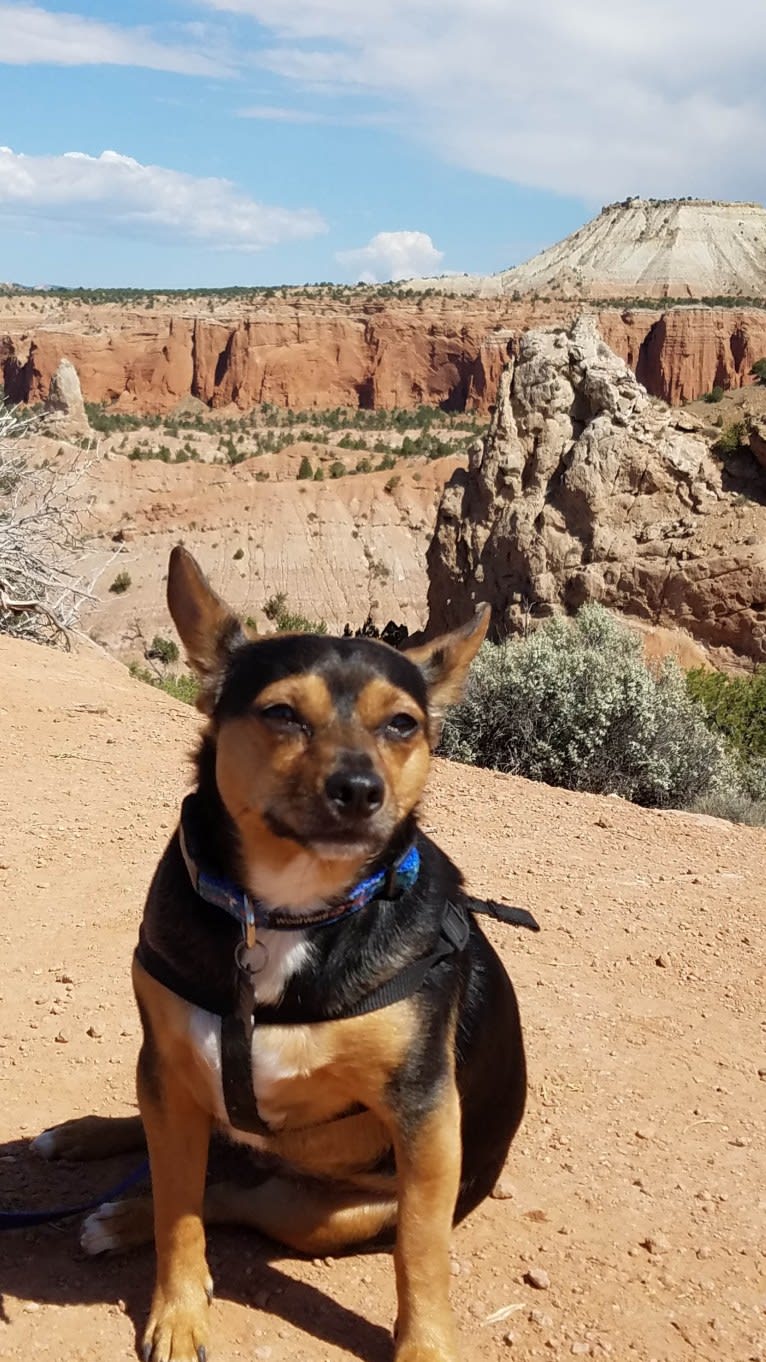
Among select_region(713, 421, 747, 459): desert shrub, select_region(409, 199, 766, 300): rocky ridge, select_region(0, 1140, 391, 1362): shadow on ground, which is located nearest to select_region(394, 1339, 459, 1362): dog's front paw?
select_region(0, 1140, 391, 1362): shadow on ground

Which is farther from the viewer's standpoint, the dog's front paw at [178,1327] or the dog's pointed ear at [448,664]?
the dog's pointed ear at [448,664]

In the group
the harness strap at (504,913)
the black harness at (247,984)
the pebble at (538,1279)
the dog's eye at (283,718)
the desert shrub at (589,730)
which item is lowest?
the desert shrub at (589,730)

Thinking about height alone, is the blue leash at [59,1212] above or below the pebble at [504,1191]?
above

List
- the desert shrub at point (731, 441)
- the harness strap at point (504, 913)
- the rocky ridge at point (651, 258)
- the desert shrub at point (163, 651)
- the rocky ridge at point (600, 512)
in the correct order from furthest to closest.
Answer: the rocky ridge at point (651, 258)
the desert shrub at point (163, 651)
the desert shrub at point (731, 441)
the rocky ridge at point (600, 512)
the harness strap at point (504, 913)

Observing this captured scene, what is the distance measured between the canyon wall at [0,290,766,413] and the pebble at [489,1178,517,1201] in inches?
3599

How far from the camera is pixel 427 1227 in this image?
3.10 m

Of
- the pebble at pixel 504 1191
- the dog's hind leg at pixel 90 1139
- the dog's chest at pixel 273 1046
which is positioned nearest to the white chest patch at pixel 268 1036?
the dog's chest at pixel 273 1046

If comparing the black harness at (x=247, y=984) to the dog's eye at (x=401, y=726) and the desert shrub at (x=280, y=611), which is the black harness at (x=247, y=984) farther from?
the desert shrub at (x=280, y=611)

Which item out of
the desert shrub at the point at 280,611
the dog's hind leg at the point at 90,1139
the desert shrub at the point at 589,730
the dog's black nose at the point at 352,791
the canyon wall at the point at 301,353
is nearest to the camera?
the dog's black nose at the point at 352,791

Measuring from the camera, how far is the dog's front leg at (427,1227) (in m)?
3.06

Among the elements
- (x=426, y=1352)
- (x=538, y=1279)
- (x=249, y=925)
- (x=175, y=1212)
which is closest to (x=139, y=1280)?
(x=175, y=1212)

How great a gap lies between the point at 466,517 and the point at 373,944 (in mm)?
19649

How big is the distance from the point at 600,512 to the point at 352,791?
17.8 metres

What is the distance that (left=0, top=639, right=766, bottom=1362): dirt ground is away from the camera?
357 centimetres
